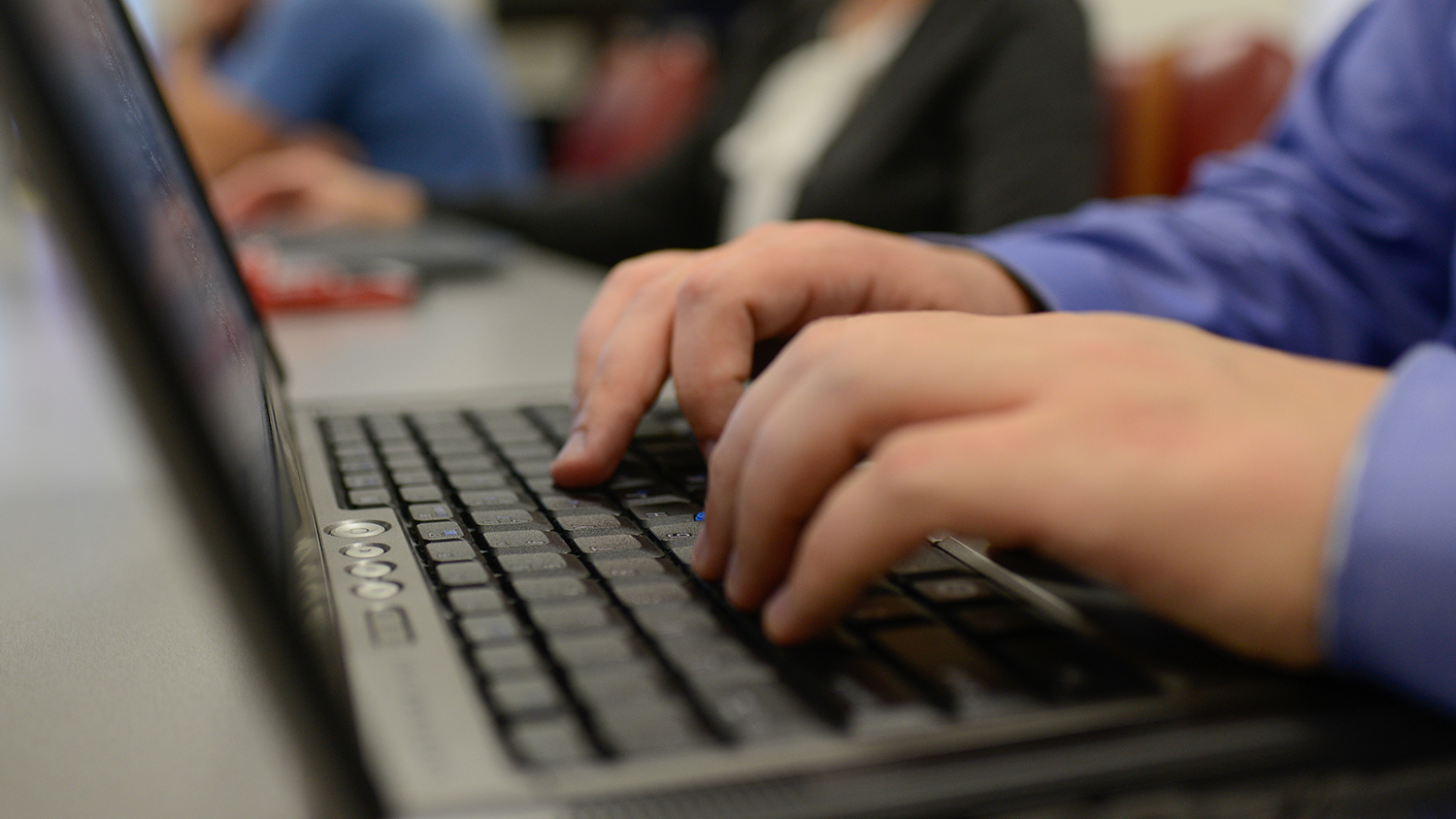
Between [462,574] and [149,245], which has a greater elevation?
[149,245]

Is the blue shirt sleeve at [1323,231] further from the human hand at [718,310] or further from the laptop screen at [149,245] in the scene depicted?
the laptop screen at [149,245]

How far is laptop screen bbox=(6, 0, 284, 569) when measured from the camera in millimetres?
157

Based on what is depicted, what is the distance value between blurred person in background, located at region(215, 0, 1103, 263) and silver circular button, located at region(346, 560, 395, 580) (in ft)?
2.66

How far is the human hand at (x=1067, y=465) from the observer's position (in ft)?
0.70

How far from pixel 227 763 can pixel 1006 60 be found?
1.00 m

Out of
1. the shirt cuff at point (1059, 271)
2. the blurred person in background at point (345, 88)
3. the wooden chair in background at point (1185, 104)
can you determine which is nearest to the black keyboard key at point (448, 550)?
the shirt cuff at point (1059, 271)

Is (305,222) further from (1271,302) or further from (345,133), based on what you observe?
(1271,302)

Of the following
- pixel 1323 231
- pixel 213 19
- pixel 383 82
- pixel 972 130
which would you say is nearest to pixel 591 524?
pixel 1323 231

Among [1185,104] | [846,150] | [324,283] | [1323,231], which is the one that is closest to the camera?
[1323,231]

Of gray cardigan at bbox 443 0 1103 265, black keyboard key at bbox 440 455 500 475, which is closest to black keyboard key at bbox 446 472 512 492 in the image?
black keyboard key at bbox 440 455 500 475

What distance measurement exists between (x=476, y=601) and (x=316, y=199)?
1.13 meters

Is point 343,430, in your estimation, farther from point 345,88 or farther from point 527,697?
point 345,88

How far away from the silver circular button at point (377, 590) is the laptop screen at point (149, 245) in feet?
0.09

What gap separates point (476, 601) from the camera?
0.25 meters
